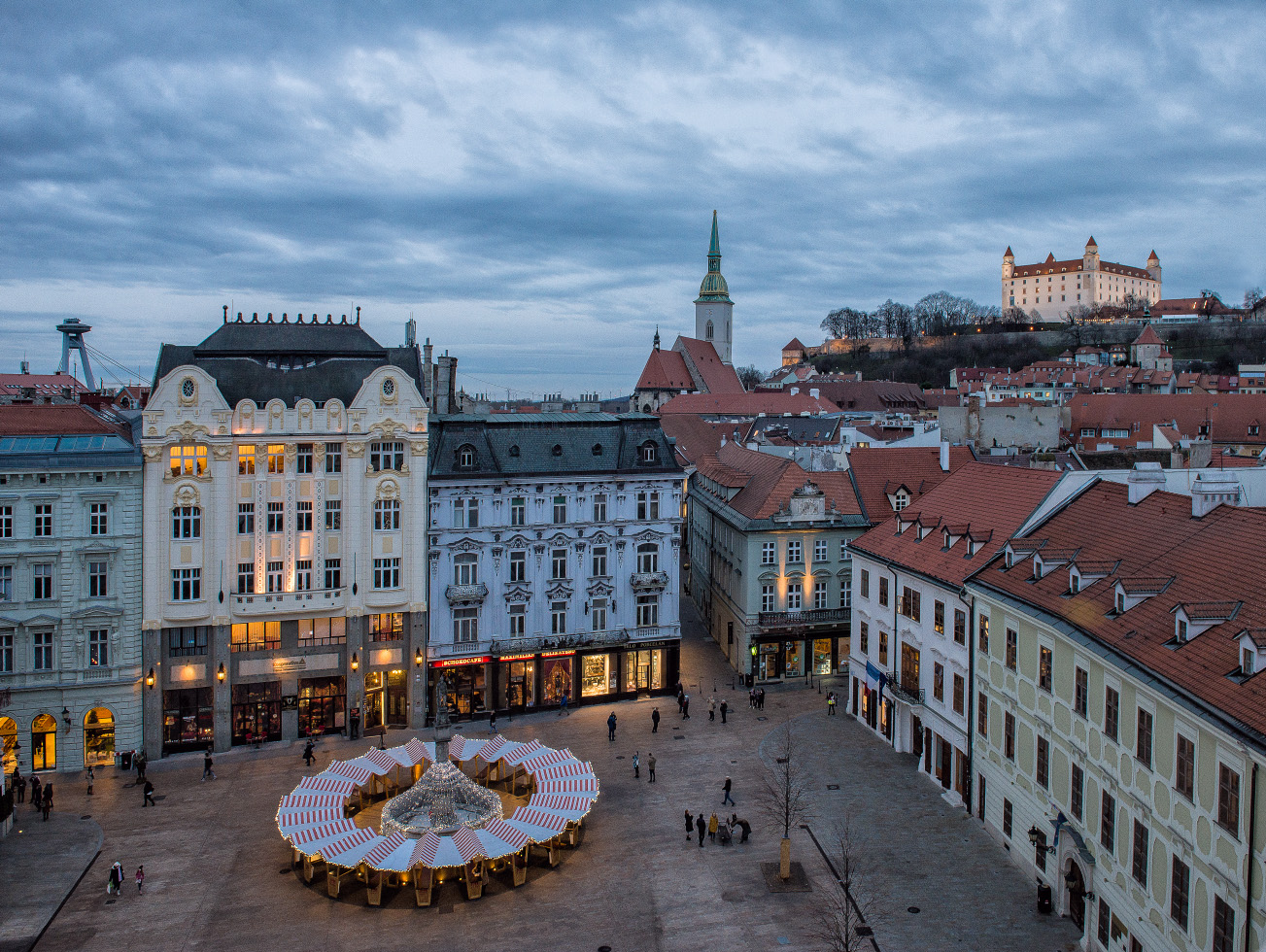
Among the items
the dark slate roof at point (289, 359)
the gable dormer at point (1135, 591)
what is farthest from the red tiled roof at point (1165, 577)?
the dark slate roof at point (289, 359)

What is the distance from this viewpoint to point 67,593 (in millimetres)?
38781

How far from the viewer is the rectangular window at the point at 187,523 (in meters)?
40.6

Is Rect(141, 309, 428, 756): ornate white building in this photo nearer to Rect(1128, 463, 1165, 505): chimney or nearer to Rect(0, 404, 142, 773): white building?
Rect(0, 404, 142, 773): white building

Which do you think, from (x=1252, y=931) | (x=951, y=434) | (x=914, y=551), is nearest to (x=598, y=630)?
(x=914, y=551)

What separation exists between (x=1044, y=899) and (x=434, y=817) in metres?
18.7

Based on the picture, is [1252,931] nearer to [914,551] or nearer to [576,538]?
[914,551]

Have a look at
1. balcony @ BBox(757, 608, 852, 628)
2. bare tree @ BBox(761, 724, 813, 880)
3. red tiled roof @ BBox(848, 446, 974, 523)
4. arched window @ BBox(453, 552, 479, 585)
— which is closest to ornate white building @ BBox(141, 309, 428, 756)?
arched window @ BBox(453, 552, 479, 585)

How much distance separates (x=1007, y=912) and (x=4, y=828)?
3288cm

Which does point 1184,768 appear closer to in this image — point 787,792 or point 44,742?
point 787,792

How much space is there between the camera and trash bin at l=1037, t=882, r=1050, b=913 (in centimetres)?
2667

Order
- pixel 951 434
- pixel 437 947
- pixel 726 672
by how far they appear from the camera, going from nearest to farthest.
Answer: pixel 437 947 → pixel 726 672 → pixel 951 434

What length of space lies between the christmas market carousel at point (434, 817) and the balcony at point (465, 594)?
28.4 feet

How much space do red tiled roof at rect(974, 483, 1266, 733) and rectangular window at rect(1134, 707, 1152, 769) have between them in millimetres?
1264

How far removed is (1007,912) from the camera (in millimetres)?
26766
